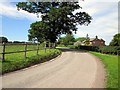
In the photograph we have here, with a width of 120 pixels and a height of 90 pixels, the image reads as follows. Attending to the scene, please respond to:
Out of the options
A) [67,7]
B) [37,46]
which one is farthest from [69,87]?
[67,7]

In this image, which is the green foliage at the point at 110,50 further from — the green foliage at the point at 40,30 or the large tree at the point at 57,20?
the green foliage at the point at 40,30

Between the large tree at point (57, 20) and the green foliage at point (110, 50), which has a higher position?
the large tree at point (57, 20)

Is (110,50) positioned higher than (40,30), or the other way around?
(40,30)

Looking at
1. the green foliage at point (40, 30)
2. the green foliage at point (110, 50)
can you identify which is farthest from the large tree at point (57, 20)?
the green foliage at point (110, 50)

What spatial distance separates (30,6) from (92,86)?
141ft

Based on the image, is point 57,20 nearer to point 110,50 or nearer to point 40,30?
point 40,30

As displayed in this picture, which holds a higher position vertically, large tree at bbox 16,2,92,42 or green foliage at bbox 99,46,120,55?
large tree at bbox 16,2,92,42

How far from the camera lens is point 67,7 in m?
46.6

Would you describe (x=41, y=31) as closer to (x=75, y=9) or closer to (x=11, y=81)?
(x=75, y=9)

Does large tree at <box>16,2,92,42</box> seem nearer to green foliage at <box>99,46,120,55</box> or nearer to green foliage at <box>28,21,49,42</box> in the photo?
green foliage at <box>28,21,49,42</box>

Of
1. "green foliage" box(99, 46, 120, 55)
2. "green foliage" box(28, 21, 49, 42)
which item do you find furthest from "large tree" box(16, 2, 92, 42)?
"green foliage" box(99, 46, 120, 55)

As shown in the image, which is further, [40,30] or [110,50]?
[110,50]

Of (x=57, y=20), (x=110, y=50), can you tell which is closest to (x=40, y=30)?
(x=57, y=20)

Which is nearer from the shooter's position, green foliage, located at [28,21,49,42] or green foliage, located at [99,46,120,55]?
green foliage, located at [28,21,49,42]
